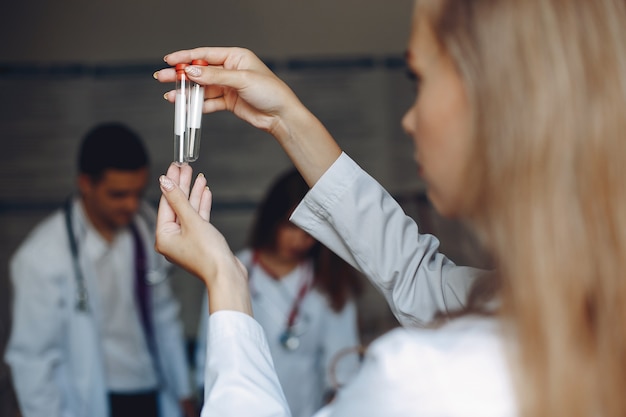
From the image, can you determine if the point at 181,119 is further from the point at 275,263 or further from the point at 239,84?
the point at 275,263

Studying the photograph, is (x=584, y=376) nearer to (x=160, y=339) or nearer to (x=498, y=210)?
(x=498, y=210)

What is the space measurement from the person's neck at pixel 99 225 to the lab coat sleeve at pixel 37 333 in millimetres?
254

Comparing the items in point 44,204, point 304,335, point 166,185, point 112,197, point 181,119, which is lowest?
point 304,335

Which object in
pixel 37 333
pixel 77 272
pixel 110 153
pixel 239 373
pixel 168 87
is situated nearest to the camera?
pixel 239 373

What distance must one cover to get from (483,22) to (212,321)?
0.54 meters

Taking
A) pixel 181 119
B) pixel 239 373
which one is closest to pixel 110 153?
pixel 181 119

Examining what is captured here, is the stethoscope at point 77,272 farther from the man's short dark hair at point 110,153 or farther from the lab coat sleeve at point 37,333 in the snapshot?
the man's short dark hair at point 110,153

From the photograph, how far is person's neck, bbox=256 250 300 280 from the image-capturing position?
3.43m

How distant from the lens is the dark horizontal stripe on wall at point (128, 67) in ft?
15.3

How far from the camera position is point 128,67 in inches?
185

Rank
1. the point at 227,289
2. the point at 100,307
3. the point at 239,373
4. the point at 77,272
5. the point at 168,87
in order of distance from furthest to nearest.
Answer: the point at 168,87
the point at 100,307
the point at 77,272
the point at 227,289
the point at 239,373

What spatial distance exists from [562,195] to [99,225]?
2.65 meters

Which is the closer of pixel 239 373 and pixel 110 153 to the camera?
pixel 239 373

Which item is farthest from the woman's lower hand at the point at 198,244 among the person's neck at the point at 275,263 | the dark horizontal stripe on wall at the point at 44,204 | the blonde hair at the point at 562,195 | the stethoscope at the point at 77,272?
the dark horizontal stripe on wall at the point at 44,204
